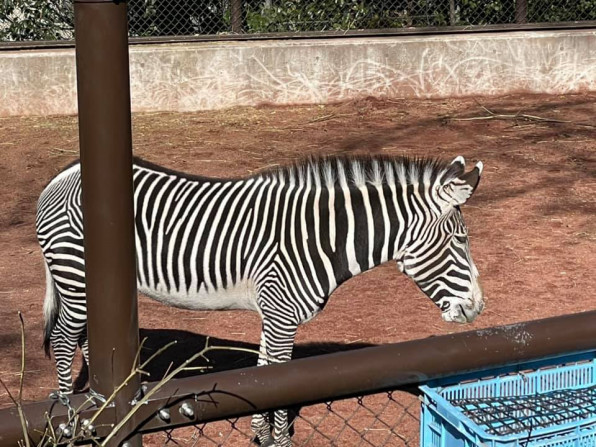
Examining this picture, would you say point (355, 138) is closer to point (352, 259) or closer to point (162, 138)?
point (162, 138)

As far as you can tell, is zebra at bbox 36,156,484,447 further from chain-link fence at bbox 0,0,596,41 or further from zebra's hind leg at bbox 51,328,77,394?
chain-link fence at bbox 0,0,596,41

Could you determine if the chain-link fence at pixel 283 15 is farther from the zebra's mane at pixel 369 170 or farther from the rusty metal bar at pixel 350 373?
the rusty metal bar at pixel 350 373

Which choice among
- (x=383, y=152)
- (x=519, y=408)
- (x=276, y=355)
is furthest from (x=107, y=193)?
(x=383, y=152)

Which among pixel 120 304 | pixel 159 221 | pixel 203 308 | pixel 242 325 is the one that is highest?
pixel 120 304

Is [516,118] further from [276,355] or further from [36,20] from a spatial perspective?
[276,355]

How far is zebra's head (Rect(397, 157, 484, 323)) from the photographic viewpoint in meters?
4.83

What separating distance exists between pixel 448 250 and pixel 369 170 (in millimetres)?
544

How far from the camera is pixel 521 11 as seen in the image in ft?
37.9

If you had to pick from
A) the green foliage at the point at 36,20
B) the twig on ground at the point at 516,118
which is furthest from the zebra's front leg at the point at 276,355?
the green foliage at the point at 36,20

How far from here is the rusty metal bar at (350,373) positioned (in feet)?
7.37

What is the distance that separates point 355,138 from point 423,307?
3661 millimetres

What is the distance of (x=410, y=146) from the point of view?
31.9 ft

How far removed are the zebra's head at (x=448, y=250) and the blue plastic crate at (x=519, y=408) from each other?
1.67 m

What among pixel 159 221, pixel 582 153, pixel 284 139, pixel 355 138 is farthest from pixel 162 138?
pixel 159 221
